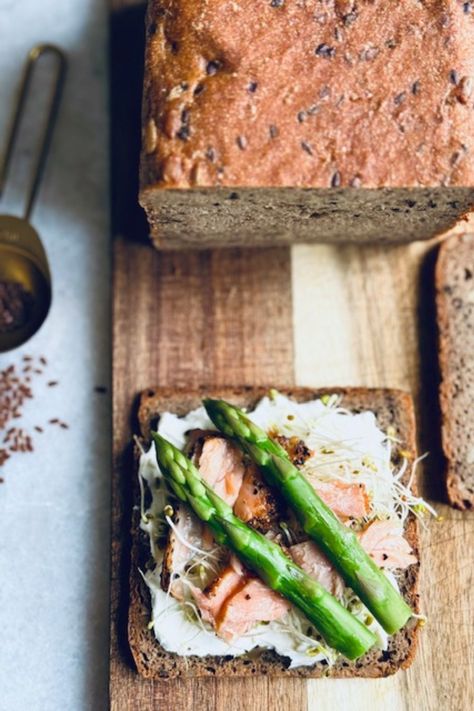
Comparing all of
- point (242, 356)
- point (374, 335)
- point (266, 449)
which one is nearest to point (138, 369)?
point (242, 356)

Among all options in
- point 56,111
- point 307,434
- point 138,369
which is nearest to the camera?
point 307,434

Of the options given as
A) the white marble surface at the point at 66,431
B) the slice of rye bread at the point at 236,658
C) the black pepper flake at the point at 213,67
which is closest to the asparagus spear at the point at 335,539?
the slice of rye bread at the point at 236,658

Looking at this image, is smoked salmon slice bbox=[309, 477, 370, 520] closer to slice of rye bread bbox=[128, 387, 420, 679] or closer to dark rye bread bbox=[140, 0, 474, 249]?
slice of rye bread bbox=[128, 387, 420, 679]

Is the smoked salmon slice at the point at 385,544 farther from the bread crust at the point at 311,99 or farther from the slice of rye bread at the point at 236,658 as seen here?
the bread crust at the point at 311,99

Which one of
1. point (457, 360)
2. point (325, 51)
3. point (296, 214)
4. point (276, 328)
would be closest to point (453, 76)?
point (325, 51)

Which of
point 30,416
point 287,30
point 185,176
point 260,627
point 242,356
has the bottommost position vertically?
point 260,627

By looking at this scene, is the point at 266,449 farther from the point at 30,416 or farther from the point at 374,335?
the point at 30,416

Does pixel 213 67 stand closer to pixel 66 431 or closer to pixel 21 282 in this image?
pixel 21 282
